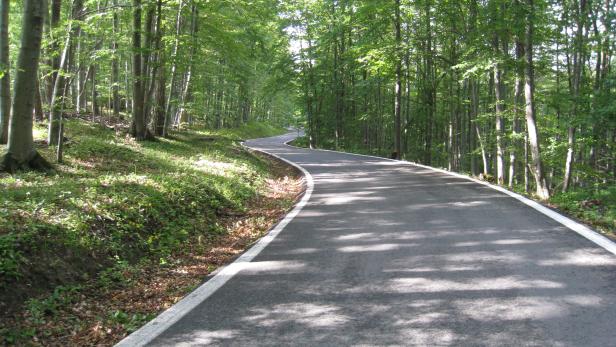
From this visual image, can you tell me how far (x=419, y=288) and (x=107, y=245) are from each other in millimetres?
3815

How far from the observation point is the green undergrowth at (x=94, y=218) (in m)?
4.70

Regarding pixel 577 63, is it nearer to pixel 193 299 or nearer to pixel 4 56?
pixel 193 299

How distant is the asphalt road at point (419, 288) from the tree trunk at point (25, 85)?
19.5 ft

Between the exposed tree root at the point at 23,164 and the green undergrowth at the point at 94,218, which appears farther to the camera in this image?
the exposed tree root at the point at 23,164

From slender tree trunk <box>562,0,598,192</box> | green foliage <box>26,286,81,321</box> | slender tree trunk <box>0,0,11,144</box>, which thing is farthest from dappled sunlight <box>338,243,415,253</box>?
slender tree trunk <box>0,0,11,144</box>

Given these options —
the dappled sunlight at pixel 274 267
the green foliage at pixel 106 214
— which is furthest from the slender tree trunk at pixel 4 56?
the dappled sunlight at pixel 274 267

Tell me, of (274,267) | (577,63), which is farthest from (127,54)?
(274,267)

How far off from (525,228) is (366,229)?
222cm

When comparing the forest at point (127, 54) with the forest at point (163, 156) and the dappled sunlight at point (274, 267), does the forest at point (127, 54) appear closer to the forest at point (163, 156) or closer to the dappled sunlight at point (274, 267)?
the forest at point (163, 156)

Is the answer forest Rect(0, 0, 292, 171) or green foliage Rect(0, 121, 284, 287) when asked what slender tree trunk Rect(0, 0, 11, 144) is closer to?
forest Rect(0, 0, 292, 171)

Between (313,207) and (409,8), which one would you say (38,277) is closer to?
(313,207)

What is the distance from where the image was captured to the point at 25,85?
9.25 m

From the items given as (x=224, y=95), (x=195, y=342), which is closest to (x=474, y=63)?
(x=195, y=342)

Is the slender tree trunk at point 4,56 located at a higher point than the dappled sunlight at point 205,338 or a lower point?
higher
